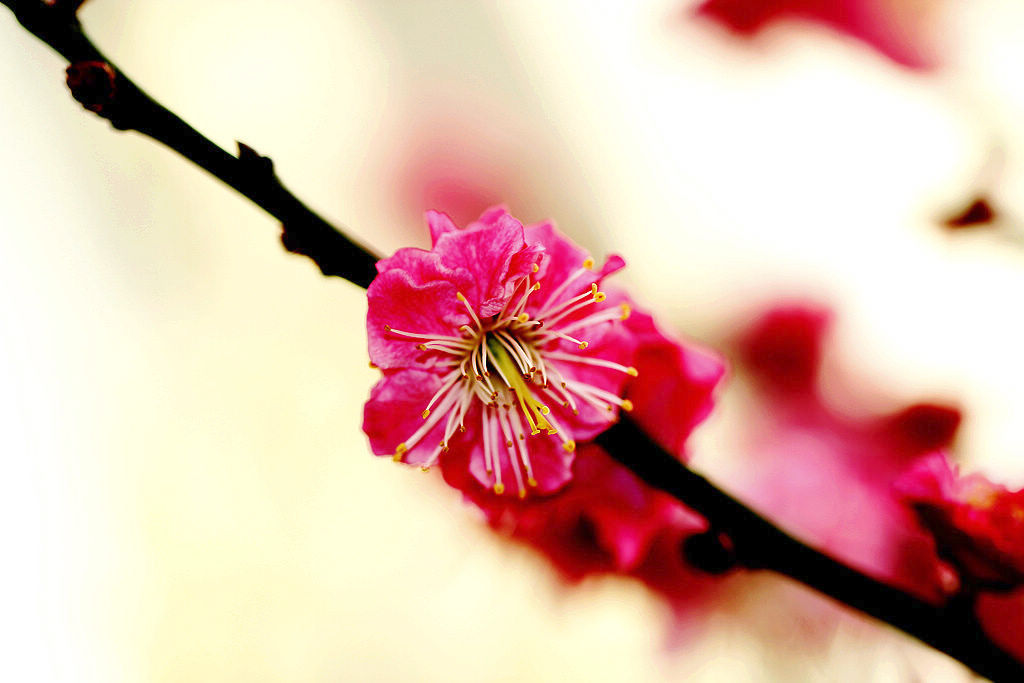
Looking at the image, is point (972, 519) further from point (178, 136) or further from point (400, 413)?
point (178, 136)

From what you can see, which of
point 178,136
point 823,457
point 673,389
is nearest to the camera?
point 178,136

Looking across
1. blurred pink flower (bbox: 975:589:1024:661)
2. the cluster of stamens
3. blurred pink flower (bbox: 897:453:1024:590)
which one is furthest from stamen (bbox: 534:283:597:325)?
blurred pink flower (bbox: 975:589:1024:661)

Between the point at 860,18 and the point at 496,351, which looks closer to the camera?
the point at 496,351

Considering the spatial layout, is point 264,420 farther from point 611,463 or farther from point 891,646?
point 891,646

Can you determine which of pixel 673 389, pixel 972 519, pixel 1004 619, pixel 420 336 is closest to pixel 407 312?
pixel 420 336

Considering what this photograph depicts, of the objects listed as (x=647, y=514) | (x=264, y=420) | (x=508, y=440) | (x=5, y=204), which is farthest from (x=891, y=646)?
(x=5, y=204)

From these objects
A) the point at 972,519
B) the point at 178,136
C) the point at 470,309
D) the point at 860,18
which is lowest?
the point at 972,519

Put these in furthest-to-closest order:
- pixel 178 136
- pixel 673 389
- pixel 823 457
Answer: pixel 823 457
pixel 673 389
pixel 178 136

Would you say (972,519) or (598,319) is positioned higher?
(598,319)
